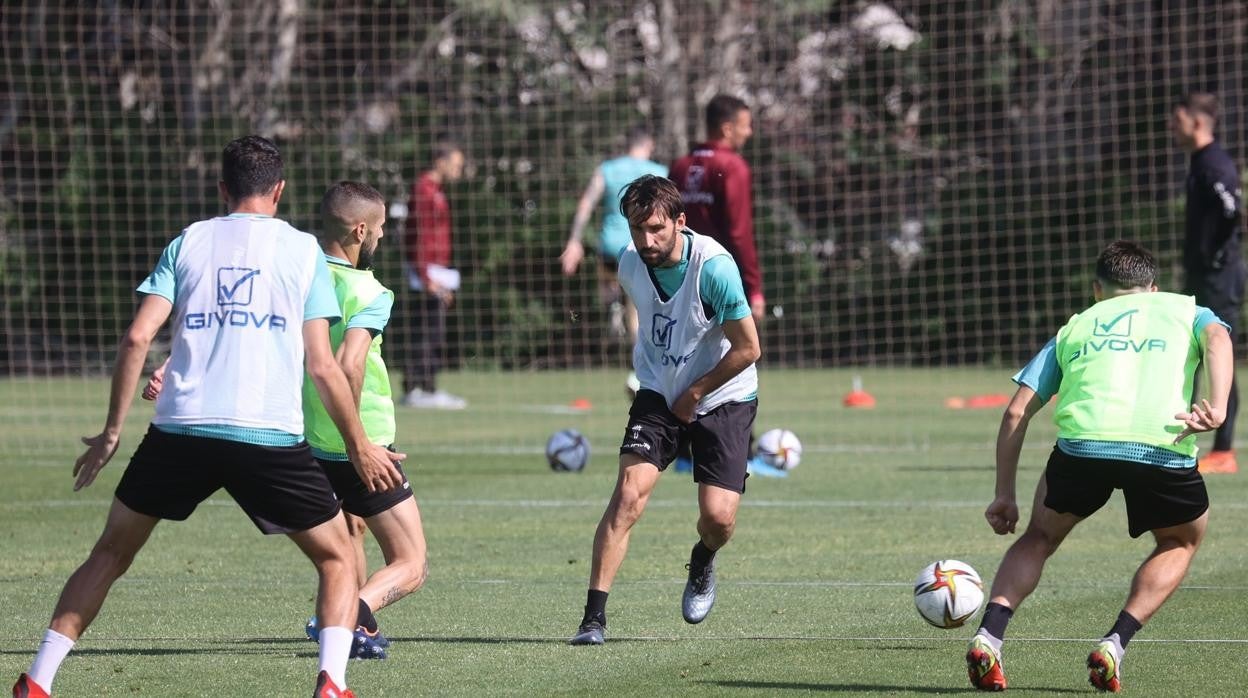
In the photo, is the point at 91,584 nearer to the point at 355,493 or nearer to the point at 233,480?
the point at 233,480

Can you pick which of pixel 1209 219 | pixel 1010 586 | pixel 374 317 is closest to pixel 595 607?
pixel 374 317

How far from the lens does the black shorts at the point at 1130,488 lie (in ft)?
20.3

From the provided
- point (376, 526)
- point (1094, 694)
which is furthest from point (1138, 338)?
point (376, 526)

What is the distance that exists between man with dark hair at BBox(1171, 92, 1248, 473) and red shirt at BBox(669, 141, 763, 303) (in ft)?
9.10

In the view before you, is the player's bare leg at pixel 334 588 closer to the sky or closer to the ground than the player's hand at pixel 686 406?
closer to the ground

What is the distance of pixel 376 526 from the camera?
6.81 meters

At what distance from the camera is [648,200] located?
7.12 m

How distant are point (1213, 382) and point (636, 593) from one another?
291 centimetres

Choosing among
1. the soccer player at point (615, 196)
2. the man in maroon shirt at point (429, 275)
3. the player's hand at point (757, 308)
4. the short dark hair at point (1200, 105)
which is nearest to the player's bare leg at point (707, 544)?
the player's hand at point (757, 308)

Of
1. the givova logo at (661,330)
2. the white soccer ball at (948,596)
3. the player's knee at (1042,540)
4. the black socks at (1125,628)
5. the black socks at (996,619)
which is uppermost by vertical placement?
the givova logo at (661,330)

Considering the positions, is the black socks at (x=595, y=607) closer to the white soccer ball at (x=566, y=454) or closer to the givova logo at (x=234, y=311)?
the givova logo at (x=234, y=311)

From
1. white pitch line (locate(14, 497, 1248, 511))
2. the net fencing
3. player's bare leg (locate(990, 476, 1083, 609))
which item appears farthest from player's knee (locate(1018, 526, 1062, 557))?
the net fencing

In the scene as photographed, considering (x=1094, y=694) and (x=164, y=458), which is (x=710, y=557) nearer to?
(x=1094, y=694)

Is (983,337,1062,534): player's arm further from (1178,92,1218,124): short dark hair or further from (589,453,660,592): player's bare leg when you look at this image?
(1178,92,1218,124): short dark hair
